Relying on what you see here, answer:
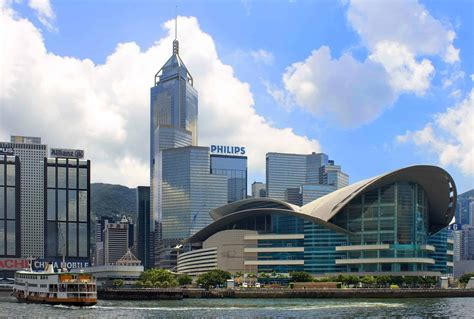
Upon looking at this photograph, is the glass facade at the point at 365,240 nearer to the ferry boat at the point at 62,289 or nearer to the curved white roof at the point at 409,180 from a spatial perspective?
the curved white roof at the point at 409,180

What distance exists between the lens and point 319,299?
13425cm

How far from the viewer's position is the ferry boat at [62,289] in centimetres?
10975

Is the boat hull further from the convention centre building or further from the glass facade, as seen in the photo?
the glass facade

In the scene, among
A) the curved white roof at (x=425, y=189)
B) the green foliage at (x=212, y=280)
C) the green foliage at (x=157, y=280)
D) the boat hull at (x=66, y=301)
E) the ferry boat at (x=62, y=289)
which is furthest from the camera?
the curved white roof at (x=425, y=189)

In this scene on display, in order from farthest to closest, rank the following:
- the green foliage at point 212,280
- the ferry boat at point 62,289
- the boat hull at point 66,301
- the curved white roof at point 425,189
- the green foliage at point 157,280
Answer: the curved white roof at point 425,189 → the green foliage at point 157,280 → the green foliage at point 212,280 → the ferry boat at point 62,289 → the boat hull at point 66,301

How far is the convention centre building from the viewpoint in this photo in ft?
584

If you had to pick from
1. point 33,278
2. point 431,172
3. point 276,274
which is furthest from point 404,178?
point 33,278

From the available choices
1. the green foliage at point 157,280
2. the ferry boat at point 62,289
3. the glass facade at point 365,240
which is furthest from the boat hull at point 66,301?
the glass facade at point 365,240

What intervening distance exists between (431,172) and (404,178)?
640cm

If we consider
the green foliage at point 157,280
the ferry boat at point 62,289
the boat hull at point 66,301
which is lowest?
the green foliage at point 157,280

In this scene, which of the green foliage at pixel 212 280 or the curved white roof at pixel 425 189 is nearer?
the green foliage at pixel 212 280

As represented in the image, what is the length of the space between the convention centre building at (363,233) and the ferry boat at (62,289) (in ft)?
267

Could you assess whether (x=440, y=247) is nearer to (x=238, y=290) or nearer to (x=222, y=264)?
(x=222, y=264)

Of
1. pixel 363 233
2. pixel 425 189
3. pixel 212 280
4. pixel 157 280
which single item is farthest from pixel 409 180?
pixel 157 280
